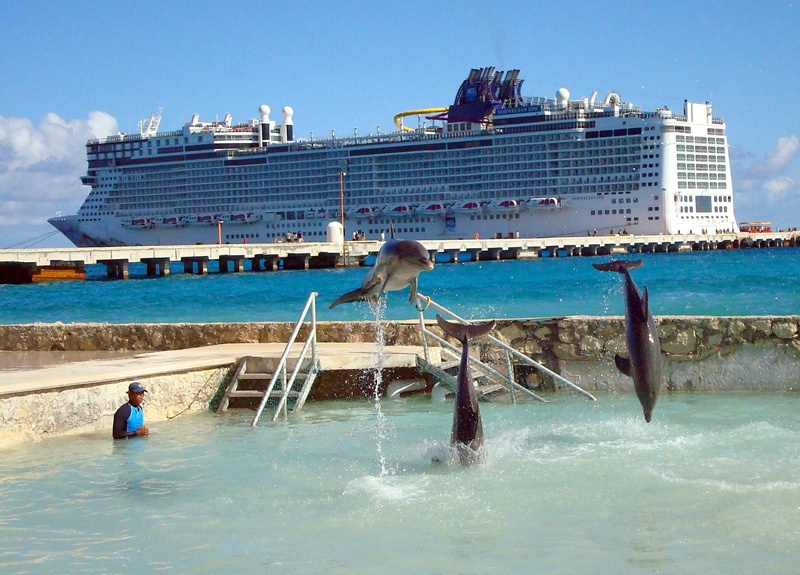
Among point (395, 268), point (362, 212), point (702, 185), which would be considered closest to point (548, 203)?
point (702, 185)

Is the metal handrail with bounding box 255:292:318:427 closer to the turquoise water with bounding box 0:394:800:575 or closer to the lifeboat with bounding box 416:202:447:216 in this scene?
the turquoise water with bounding box 0:394:800:575

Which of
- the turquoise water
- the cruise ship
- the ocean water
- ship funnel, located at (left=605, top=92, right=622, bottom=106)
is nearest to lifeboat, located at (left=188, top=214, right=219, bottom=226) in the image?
the cruise ship

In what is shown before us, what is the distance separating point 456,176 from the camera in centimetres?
8162

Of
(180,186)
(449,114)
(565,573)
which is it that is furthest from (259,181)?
(565,573)

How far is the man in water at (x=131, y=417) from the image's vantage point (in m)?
8.08

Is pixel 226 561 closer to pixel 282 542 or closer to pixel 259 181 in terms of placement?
pixel 282 542

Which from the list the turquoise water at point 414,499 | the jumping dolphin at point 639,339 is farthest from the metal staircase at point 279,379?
the jumping dolphin at point 639,339

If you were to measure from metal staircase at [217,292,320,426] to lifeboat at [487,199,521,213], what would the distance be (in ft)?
230

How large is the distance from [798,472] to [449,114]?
81483 mm

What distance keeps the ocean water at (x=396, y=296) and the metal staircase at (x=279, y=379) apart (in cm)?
968

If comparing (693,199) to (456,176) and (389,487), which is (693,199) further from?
(389,487)

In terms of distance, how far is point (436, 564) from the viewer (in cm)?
492

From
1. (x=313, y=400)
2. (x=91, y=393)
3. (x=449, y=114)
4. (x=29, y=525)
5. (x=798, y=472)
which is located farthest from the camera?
(x=449, y=114)

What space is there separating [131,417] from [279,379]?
1.72 metres
